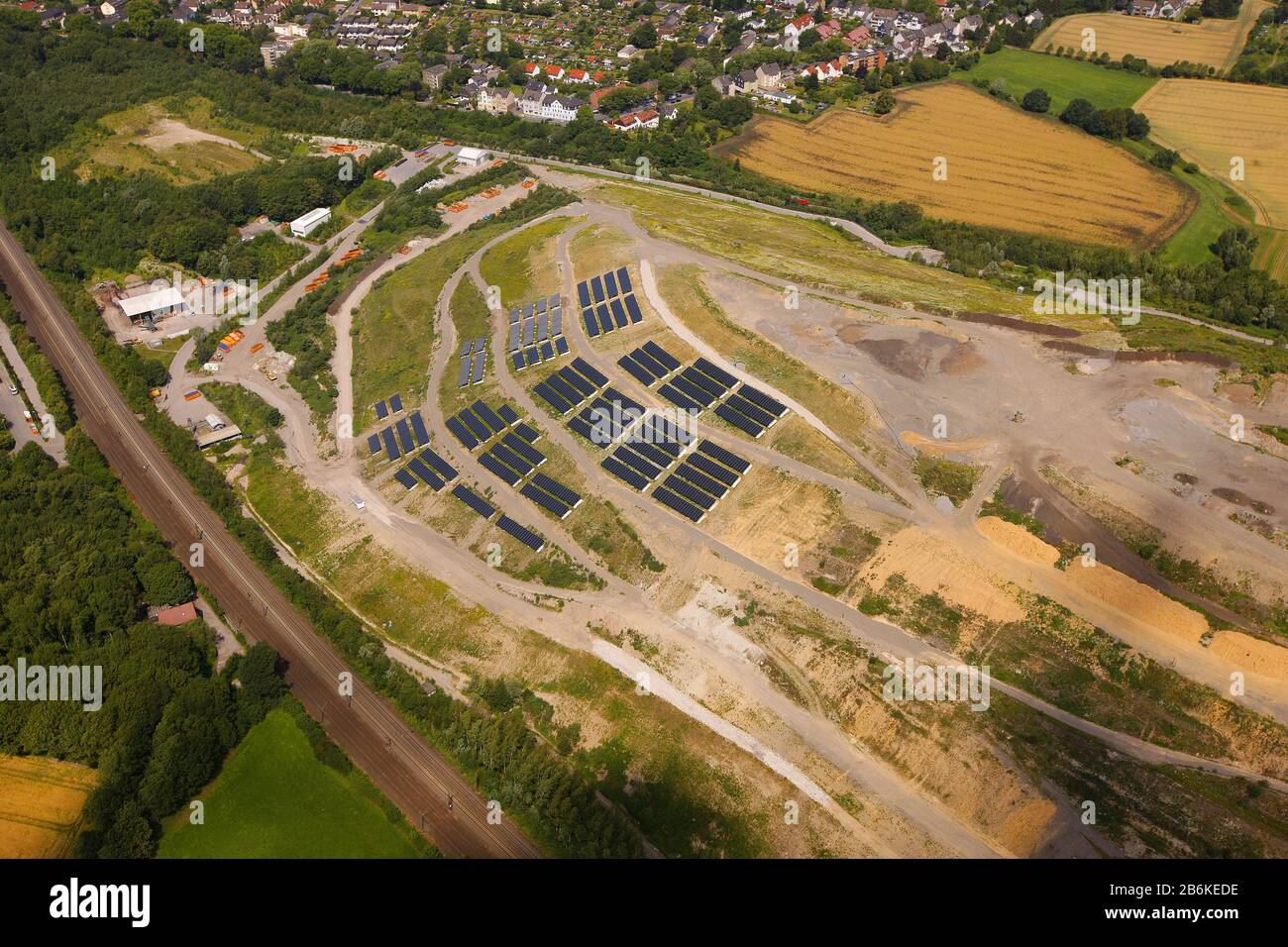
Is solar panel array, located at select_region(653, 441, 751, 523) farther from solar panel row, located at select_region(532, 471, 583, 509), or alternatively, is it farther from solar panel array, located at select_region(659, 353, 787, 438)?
solar panel row, located at select_region(532, 471, 583, 509)

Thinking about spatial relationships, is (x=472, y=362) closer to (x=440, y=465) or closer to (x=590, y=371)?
(x=590, y=371)

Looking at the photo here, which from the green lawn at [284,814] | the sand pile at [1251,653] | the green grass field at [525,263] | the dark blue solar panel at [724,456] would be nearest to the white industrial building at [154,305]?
the green grass field at [525,263]

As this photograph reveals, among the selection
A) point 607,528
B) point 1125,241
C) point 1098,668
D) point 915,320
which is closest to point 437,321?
point 607,528

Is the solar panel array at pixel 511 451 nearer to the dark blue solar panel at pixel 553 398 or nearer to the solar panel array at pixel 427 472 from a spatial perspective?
the solar panel array at pixel 427 472

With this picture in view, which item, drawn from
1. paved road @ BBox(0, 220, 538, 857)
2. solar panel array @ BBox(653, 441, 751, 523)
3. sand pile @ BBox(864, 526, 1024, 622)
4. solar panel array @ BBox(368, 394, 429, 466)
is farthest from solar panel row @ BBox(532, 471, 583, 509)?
sand pile @ BBox(864, 526, 1024, 622)

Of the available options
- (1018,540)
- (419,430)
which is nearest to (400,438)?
(419,430)

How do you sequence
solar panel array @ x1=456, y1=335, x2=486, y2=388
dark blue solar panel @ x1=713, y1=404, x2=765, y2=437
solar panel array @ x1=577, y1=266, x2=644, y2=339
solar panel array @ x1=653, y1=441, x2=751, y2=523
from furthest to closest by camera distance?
solar panel array @ x1=577, y1=266, x2=644, y2=339 → solar panel array @ x1=456, y1=335, x2=486, y2=388 → dark blue solar panel @ x1=713, y1=404, x2=765, y2=437 → solar panel array @ x1=653, y1=441, x2=751, y2=523

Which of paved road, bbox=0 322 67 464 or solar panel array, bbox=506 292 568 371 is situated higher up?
solar panel array, bbox=506 292 568 371
